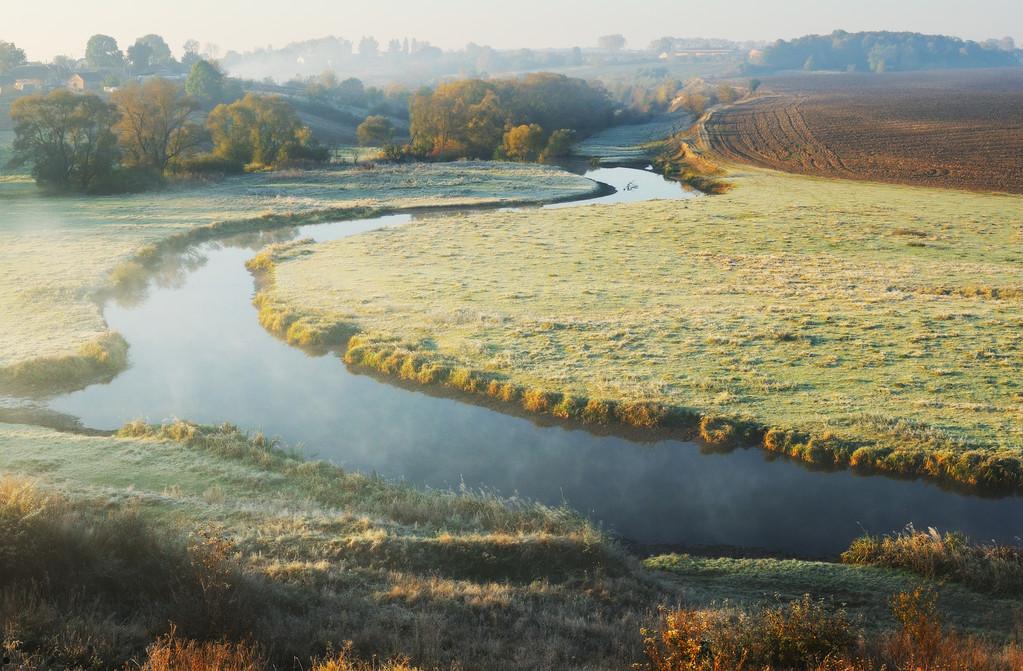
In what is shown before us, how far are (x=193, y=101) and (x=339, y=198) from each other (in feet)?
74.8

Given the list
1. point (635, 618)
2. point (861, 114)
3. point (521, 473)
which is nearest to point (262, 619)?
point (635, 618)

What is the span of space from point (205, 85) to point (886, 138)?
11670cm

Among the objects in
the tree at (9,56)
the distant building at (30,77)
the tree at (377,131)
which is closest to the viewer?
the tree at (377,131)

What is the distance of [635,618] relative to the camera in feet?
35.4

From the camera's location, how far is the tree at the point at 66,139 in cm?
6438

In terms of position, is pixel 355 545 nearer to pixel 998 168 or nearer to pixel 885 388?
pixel 885 388

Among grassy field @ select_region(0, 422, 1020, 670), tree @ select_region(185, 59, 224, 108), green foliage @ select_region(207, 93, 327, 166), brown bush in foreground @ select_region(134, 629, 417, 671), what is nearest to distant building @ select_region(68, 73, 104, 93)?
tree @ select_region(185, 59, 224, 108)

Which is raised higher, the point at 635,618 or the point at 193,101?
the point at 193,101

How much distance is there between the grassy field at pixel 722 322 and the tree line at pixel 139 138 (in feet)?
113

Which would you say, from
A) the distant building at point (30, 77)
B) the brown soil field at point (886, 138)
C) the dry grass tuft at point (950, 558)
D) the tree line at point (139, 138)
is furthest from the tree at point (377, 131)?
the dry grass tuft at point (950, 558)

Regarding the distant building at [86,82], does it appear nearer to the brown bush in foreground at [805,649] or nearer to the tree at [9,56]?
the tree at [9,56]

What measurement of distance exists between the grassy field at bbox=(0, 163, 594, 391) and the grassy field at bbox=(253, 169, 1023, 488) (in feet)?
27.1

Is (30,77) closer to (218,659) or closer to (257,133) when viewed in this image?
(257,133)

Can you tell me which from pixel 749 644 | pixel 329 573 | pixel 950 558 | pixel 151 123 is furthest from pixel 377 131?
pixel 749 644
